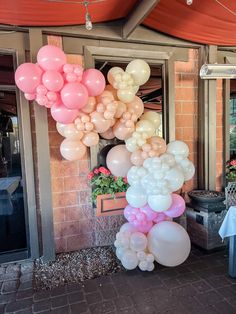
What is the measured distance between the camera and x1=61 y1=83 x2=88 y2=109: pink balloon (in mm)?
2031

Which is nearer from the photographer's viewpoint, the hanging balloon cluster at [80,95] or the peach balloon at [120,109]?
the hanging balloon cluster at [80,95]

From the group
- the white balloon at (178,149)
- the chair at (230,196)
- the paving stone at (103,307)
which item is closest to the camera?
the paving stone at (103,307)

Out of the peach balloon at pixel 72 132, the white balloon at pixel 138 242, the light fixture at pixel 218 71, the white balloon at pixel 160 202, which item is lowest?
the white balloon at pixel 138 242

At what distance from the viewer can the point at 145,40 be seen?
9.48ft

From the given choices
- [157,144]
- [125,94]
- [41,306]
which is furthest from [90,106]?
[41,306]

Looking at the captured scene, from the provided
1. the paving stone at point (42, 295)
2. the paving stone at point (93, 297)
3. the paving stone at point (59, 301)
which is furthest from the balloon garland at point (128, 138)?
the paving stone at point (42, 295)

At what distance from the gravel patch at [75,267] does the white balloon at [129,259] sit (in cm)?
23

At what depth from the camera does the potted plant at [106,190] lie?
2.75 metres

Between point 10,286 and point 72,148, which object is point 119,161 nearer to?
point 72,148

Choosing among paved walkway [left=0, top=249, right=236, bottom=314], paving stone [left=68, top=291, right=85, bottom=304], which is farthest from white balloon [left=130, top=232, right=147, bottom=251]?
paving stone [left=68, top=291, right=85, bottom=304]

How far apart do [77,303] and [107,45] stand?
269 centimetres

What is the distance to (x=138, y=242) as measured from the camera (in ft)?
7.75

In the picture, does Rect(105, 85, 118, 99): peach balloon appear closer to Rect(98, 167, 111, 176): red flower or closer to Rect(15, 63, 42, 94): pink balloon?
Rect(15, 63, 42, 94): pink balloon

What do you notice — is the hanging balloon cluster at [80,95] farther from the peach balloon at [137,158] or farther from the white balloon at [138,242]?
the white balloon at [138,242]
